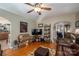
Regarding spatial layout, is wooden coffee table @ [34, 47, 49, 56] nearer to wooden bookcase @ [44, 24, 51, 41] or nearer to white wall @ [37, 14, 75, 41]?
wooden bookcase @ [44, 24, 51, 41]

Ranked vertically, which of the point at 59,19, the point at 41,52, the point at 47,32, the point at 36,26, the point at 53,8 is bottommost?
the point at 41,52

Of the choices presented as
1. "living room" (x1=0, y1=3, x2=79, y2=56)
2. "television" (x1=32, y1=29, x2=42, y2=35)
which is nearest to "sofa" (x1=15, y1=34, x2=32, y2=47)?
"living room" (x1=0, y1=3, x2=79, y2=56)

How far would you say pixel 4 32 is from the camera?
216 cm

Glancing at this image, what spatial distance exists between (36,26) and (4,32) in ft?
1.95

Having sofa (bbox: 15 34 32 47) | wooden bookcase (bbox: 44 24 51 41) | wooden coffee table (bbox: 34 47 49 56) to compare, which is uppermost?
wooden bookcase (bbox: 44 24 51 41)

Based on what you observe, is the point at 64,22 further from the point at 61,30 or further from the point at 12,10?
the point at 12,10

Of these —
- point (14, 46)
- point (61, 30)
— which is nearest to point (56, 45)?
point (61, 30)

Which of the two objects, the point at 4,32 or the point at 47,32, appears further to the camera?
the point at 47,32

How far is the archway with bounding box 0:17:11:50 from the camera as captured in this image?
213 centimetres

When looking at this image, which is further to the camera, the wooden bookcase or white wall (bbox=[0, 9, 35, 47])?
the wooden bookcase

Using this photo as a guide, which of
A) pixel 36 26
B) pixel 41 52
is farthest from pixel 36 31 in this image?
pixel 41 52

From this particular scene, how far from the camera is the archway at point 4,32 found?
7.00ft

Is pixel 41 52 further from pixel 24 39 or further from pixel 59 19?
pixel 59 19

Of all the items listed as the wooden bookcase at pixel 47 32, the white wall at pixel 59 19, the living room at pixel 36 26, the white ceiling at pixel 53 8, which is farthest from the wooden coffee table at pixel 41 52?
the white ceiling at pixel 53 8
